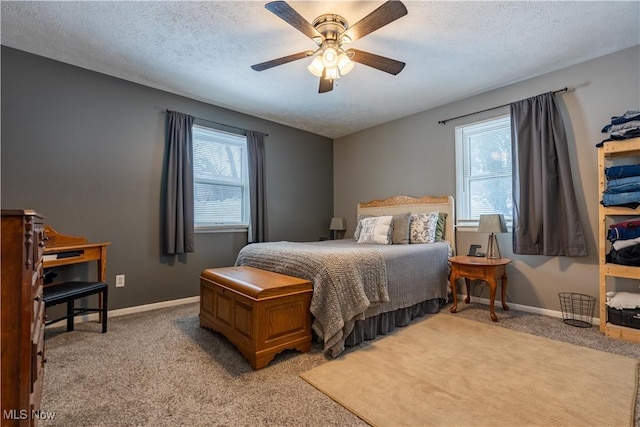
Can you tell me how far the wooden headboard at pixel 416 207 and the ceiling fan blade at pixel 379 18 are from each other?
2.46 metres

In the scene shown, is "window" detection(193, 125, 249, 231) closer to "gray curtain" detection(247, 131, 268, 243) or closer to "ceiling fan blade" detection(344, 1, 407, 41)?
"gray curtain" detection(247, 131, 268, 243)

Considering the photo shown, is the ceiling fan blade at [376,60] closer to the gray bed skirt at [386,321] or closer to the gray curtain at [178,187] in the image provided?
the gray bed skirt at [386,321]

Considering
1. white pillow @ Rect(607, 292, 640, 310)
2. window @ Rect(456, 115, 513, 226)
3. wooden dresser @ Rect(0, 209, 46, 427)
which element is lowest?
white pillow @ Rect(607, 292, 640, 310)

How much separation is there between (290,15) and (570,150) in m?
2.94

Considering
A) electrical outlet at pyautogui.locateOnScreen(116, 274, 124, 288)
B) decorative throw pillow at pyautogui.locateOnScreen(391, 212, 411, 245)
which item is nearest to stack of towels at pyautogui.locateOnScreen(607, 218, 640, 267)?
decorative throw pillow at pyautogui.locateOnScreen(391, 212, 411, 245)

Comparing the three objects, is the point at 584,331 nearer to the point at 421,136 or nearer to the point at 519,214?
the point at 519,214

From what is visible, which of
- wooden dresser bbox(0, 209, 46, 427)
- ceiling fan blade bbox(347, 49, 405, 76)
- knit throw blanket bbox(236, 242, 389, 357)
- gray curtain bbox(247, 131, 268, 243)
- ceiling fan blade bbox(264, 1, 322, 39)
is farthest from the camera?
gray curtain bbox(247, 131, 268, 243)

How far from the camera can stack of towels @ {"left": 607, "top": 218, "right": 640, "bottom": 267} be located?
2328 millimetres

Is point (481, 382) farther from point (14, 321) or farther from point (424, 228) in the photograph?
point (14, 321)

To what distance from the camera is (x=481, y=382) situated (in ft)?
5.86

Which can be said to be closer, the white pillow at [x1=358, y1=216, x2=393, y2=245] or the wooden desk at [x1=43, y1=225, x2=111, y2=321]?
the wooden desk at [x1=43, y1=225, x2=111, y2=321]

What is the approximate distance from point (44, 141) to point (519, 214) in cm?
471

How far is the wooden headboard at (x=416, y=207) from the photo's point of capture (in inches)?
148

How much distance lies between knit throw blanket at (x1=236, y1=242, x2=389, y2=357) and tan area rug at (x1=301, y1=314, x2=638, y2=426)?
21cm
